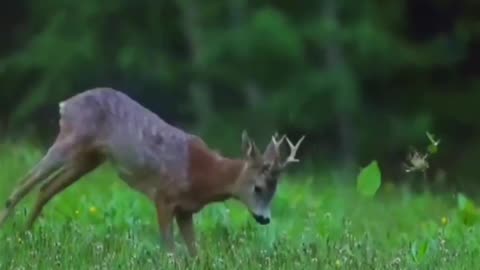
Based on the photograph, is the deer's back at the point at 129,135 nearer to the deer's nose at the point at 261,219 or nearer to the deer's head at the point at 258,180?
the deer's head at the point at 258,180

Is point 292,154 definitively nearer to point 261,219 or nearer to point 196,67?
point 261,219

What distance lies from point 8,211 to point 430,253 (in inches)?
89.1

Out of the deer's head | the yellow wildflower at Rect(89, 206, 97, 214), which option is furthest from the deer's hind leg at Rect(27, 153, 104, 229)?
the deer's head

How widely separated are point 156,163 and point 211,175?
0.29m

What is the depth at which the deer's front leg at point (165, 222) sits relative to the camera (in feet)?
29.6

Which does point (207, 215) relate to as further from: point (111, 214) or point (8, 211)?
point (8, 211)

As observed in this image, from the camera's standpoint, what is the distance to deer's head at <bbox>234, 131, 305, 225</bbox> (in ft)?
29.6

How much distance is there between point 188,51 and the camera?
26469mm

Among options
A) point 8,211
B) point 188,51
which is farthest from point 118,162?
point 188,51

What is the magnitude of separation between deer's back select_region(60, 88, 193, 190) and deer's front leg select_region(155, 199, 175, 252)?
14 centimetres

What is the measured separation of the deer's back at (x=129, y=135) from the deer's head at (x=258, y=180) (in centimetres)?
32

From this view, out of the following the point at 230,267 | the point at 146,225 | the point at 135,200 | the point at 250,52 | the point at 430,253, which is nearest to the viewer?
the point at 230,267

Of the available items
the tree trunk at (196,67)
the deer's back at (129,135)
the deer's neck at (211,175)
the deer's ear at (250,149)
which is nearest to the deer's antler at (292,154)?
the deer's ear at (250,149)

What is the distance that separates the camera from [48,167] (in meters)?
9.41
